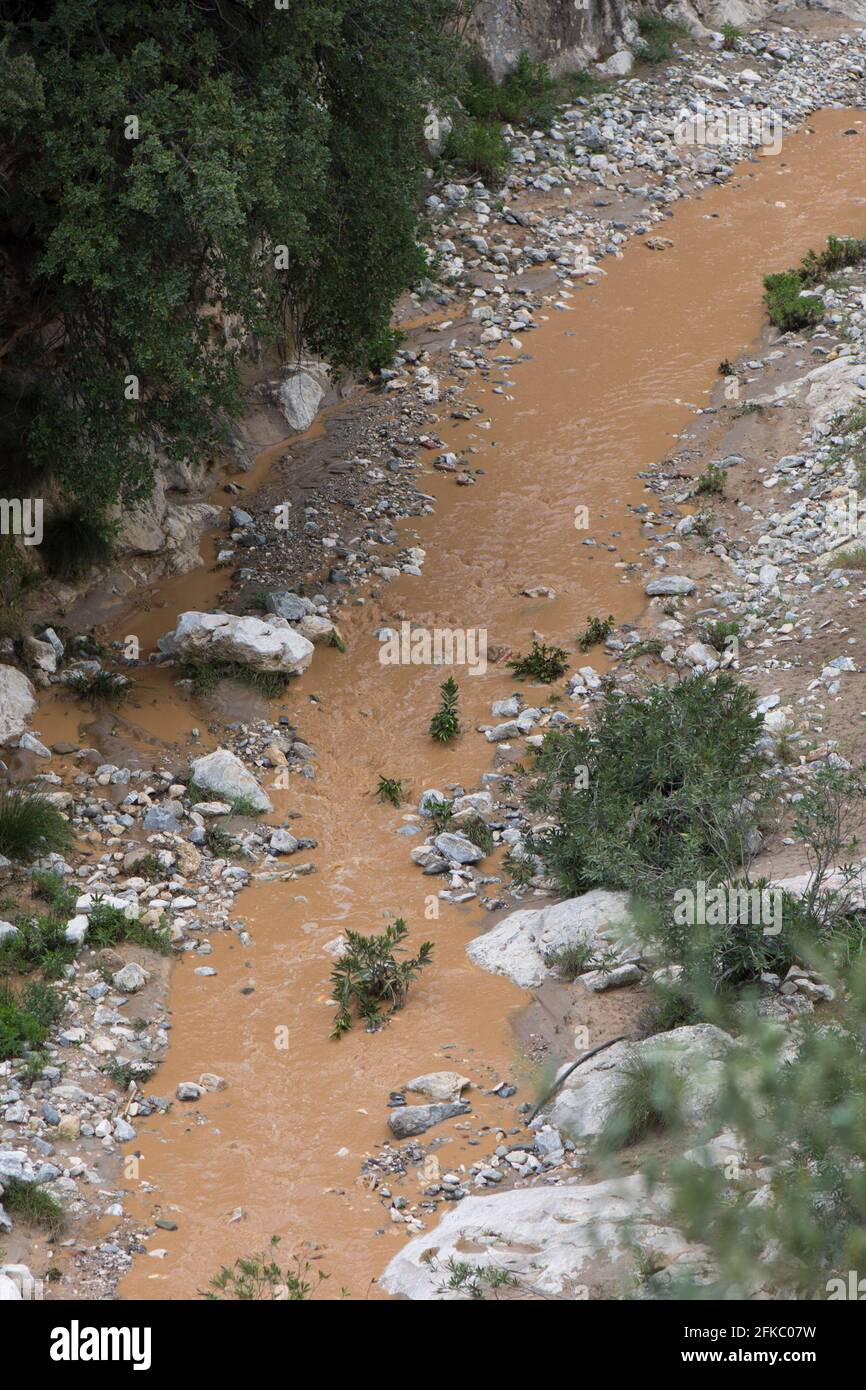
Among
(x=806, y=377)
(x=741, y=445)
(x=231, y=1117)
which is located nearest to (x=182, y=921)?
(x=231, y=1117)

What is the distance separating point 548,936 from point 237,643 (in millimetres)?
4651

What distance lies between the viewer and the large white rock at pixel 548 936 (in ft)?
30.8

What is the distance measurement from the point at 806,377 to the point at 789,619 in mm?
5256

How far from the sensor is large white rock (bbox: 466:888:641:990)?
Answer: 30.8 ft

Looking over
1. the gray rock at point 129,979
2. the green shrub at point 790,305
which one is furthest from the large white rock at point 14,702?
the green shrub at point 790,305

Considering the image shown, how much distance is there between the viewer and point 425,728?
42.3 feet

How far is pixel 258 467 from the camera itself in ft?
53.9

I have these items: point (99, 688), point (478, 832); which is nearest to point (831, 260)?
point (478, 832)

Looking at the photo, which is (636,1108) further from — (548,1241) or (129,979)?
(129,979)

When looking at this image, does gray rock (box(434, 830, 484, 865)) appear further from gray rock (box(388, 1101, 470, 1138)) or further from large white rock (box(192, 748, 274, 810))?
gray rock (box(388, 1101, 470, 1138))

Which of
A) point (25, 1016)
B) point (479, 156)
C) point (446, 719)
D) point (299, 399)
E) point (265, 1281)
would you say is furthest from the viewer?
point (479, 156)

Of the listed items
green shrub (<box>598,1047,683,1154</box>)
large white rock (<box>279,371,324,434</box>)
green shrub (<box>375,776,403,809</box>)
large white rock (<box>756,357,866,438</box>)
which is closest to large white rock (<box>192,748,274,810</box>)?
green shrub (<box>375,776,403,809</box>)

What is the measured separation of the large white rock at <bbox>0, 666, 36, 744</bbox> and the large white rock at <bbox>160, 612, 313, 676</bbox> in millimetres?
1562

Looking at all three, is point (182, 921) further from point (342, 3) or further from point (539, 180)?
point (539, 180)
